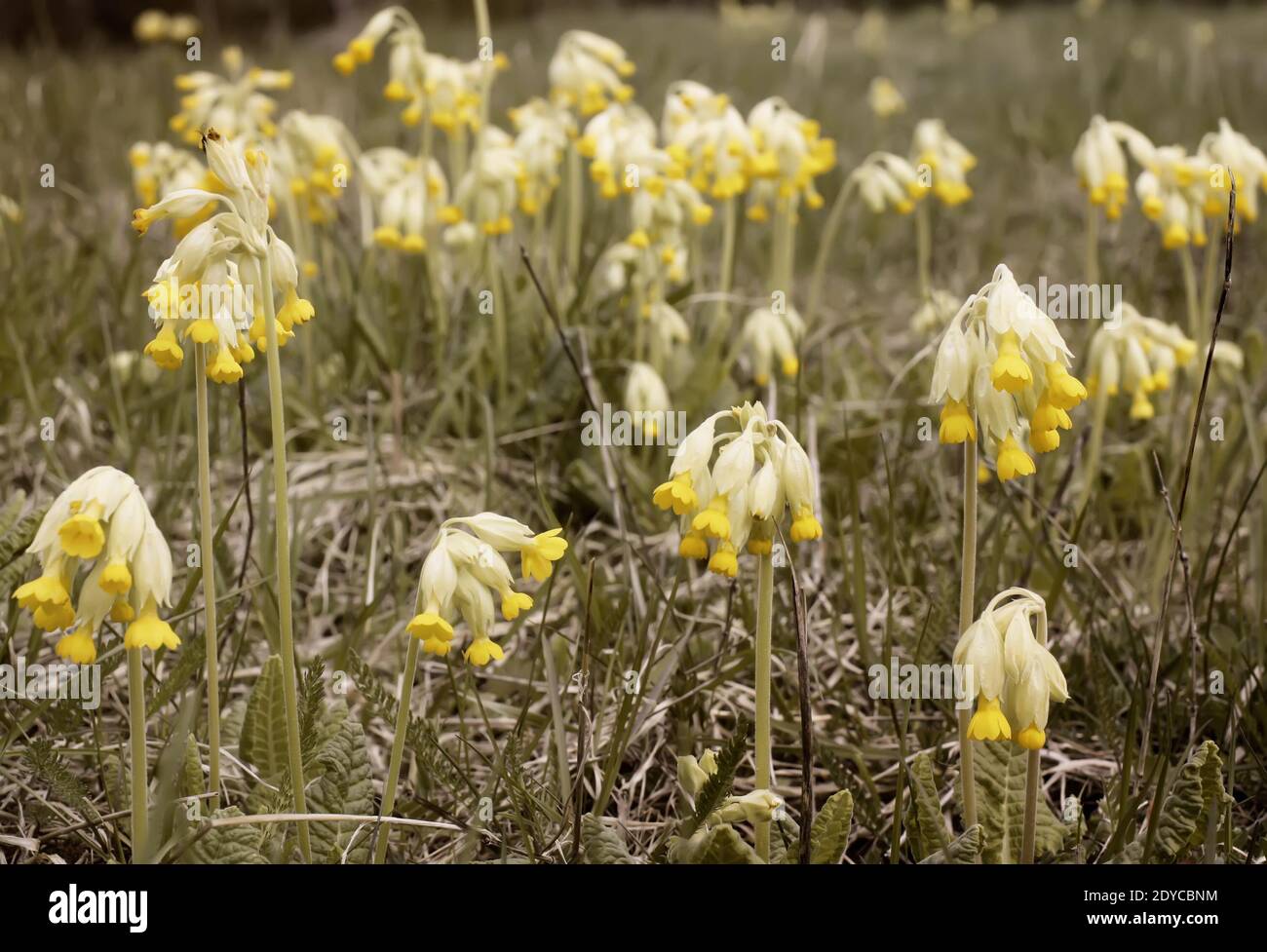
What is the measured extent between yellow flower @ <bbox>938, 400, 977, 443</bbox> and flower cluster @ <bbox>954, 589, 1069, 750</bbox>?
0.77 ft

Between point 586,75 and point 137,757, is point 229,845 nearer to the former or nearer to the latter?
point 137,757

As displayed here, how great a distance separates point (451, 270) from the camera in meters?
4.91

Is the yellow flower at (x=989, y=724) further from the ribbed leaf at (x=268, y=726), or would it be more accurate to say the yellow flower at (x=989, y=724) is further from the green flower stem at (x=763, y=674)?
the ribbed leaf at (x=268, y=726)

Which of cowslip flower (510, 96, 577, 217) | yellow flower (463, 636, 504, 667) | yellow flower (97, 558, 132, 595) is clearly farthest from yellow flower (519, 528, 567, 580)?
cowslip flower (510, 96, 577, 217)

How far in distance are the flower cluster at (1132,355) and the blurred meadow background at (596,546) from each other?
0.25 metres

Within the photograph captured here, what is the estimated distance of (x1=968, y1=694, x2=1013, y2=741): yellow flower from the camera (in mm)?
1881

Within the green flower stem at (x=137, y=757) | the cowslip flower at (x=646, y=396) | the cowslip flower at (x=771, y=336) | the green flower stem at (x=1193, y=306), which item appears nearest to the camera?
the green flower stem at (x=137, y=757)

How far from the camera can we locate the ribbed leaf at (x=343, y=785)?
2.21 meters

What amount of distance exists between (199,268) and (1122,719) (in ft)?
6.29

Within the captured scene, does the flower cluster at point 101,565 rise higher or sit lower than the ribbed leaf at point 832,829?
higher

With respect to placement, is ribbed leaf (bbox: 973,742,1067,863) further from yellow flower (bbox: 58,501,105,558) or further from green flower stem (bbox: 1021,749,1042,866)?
yellow flower (bbox: 58,501,105,558)

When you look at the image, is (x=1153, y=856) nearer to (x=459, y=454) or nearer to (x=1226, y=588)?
(x=1226, y=588)

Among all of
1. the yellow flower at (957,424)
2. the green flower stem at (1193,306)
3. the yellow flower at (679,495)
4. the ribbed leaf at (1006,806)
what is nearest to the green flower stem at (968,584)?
the yellow flower at (957,424)
